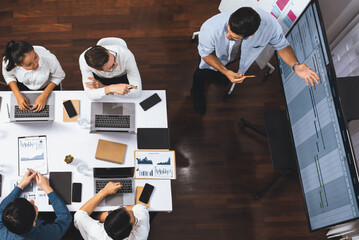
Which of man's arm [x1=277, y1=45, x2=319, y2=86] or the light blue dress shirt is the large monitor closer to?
man's arm [x1=277, y1=45, x2=319, y2=86]

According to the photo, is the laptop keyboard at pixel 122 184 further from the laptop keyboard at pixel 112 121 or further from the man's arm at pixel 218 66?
the man's arm at pixel 218 66

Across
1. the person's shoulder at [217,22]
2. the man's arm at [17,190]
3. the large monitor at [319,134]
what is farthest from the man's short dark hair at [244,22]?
the man's arm at [17,190]

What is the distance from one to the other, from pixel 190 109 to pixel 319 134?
5.46 ft

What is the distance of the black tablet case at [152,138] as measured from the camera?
2406mm

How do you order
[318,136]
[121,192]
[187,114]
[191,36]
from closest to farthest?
[318,136], [121,192], [187,114], [191,36]

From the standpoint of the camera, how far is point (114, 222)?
75.0 inches

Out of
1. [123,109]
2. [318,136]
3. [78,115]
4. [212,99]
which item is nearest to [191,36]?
[212,99]

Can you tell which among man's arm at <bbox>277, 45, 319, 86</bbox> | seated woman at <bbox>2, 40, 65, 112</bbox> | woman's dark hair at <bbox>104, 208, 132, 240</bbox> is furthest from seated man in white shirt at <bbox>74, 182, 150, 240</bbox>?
man's arm at <bbox>277, 45, 319, 86</bbox>

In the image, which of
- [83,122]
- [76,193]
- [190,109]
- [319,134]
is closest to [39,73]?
[83,122]

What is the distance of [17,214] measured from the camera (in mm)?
1908

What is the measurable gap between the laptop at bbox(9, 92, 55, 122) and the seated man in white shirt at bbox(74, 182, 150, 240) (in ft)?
2.64

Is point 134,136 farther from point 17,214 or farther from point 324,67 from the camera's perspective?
point 324,67

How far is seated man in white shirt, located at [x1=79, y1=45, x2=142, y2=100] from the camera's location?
2180 mm

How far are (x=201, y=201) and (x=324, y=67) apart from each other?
189 cm
